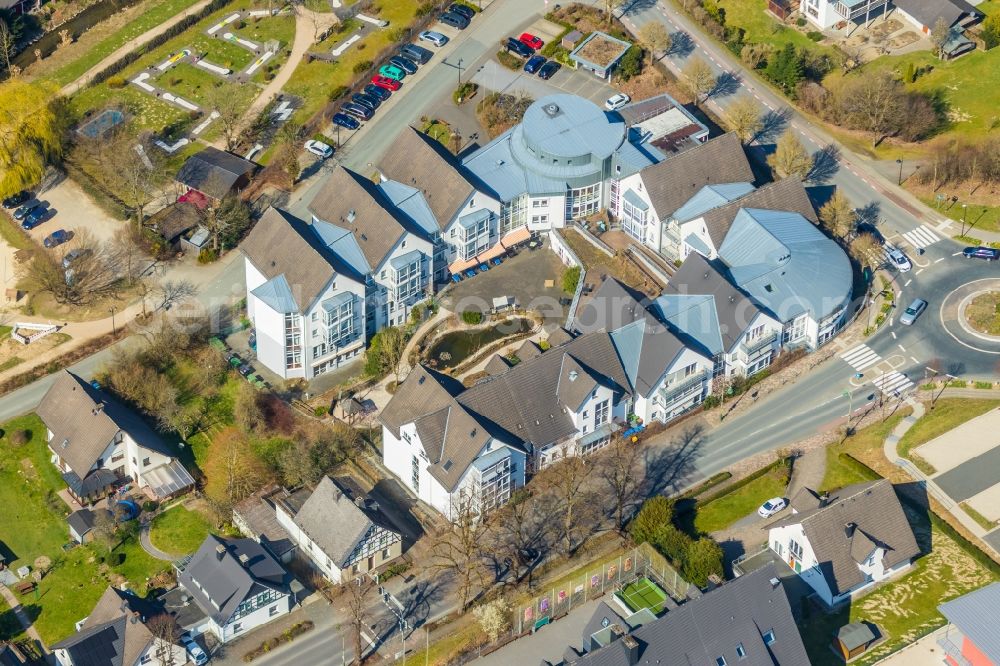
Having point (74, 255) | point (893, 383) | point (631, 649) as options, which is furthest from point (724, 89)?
point (631, 649)

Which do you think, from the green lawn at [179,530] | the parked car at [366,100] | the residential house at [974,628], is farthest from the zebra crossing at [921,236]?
the green lawn at [179,530]

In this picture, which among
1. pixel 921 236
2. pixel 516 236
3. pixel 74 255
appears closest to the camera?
pixel 921 236

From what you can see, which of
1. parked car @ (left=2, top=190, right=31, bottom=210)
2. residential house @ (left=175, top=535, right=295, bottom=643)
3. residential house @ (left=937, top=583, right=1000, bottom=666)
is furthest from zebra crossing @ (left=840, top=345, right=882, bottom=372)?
parked car @ (left=2, top=190, right=31, bottom=210)

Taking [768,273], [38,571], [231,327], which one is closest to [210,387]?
[231,327]

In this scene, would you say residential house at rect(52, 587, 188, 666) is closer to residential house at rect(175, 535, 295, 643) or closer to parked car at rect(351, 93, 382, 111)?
residential house at rect(175, 535, 295, 643)

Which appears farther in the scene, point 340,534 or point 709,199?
point 709,199

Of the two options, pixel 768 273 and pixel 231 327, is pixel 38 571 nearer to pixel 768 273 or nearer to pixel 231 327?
pixel 231 327

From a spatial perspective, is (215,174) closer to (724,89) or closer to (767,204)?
(724,89)
